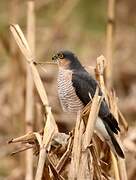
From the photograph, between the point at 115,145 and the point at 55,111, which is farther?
the point at 55,111

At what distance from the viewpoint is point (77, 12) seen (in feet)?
23.4

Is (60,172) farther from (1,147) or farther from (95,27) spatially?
(95,27)

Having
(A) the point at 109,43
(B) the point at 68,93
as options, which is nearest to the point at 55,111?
(A) the point at 109,43

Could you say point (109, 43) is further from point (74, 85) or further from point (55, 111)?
point (55, 111)

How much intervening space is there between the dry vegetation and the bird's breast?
0.13 metres

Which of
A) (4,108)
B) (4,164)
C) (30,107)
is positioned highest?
(30,107)

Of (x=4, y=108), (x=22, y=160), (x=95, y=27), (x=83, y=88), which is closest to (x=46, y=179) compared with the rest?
(x=83, y=88)

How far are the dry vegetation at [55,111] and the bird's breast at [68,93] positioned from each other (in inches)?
5.2

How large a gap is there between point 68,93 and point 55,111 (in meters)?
1.76

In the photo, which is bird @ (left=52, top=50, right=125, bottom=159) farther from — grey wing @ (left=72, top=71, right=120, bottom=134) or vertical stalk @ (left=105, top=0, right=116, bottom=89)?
vertical stalk @ (left=105, top=0, right=116, bottom=89)

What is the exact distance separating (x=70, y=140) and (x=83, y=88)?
611 millimetres

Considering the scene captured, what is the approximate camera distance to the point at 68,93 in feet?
9.77

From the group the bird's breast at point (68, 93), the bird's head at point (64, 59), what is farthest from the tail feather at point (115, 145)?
the bird's head at point (64, 59)

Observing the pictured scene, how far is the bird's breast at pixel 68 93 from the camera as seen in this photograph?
2971 mm
